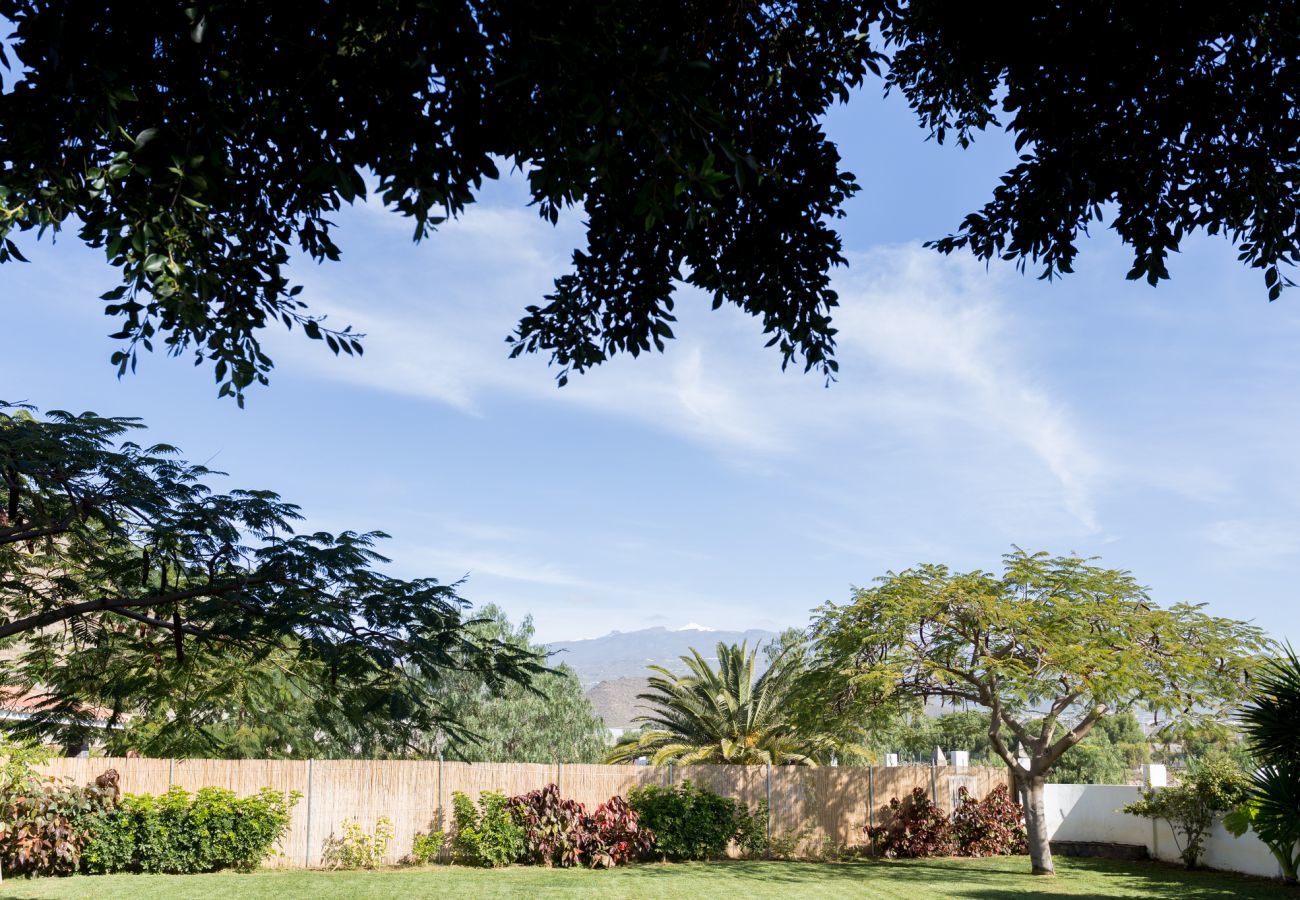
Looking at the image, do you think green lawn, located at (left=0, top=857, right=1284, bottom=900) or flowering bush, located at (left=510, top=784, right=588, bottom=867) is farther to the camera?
flowering bush, located at (left=510, top=784, right=588, bottom=867)

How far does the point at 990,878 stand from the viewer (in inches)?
682

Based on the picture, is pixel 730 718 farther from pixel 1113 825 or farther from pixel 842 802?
pixel 1113 825

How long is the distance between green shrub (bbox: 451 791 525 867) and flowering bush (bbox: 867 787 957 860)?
763 centimetres

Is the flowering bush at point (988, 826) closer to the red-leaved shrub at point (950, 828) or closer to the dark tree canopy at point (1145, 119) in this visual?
the red-leaved shrub at point (950, 828)

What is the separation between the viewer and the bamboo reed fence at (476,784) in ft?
53.9

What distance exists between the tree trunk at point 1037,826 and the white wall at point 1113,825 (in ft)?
8.42

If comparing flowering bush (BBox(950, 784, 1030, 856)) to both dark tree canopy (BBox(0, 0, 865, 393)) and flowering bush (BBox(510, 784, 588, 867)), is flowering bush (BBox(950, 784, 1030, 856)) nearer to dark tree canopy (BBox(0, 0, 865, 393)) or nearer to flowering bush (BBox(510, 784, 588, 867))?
flowering bush (BBox(510, 784, 588, 867))

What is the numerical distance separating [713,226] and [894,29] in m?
2.28

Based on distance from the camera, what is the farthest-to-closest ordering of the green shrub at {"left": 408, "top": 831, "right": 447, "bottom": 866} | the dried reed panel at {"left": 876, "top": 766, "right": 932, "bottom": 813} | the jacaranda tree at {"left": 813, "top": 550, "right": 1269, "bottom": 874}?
the dried reed panel at {"left": 876, "top": 766, "right": 932, "bottom": 813} < the jacaranda tree at {"left": 813, "top": 550, "right": 1269, "bottom": 874} < the green shrub at {"left": 408, "top": 831, "right": 447, "bottom": 866}

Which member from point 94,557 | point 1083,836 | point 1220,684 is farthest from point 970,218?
point 1083,836

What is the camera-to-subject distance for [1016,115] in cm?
671

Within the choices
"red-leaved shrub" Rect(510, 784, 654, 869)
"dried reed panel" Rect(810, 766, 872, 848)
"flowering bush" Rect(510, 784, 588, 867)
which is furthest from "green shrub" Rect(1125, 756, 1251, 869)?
"flowering bush" Rect(510, 784, 588, 867)

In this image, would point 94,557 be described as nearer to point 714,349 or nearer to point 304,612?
point 304,612

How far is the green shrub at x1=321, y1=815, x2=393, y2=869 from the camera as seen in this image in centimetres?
1697
